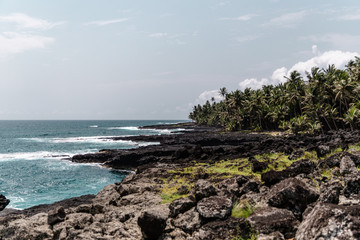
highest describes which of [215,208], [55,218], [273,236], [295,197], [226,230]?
[295,197]

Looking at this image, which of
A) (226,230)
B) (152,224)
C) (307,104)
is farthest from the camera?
(307,104)

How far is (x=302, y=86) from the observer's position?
74.9 metres

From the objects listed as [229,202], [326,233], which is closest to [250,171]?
[229,202]

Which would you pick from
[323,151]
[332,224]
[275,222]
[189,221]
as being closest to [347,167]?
Answer: [275,222]

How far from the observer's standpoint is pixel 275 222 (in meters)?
8.59

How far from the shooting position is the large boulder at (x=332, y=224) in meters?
5.92

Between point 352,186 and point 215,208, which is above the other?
point 352,186

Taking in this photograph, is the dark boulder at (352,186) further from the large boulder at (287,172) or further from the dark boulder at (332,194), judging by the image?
the large boulder at (287,172)

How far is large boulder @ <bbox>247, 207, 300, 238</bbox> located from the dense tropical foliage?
171 ft

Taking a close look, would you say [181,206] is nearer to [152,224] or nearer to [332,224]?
[152,224]

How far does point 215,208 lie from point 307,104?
64428 millimetres

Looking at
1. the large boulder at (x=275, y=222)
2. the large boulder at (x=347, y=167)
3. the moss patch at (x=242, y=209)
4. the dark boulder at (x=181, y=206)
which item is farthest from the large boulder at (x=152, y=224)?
the large boulder at (x=347, y=167)

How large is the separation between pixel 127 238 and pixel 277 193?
625 cm

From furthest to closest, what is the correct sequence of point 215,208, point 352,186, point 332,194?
point 215,208 → point 352,186 → point 332,194
